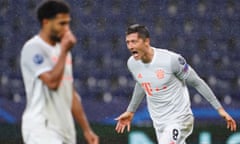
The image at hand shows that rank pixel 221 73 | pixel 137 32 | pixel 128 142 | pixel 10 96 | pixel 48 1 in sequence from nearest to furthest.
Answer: pixel 48 1
pixel 137 32
pixel 128 142
pixel 10 96
pixel 221 73

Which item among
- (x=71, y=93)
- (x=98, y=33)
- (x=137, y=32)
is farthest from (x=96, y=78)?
(x=71, y=93)

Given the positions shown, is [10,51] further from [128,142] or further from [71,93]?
[71,93]

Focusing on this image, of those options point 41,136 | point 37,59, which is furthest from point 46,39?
point 41,136

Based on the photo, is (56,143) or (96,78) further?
(96,78)

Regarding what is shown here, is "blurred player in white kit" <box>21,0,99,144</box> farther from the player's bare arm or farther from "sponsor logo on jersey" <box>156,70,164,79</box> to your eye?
"sponsor logo on jersey" <box>156,70,164,79</box>

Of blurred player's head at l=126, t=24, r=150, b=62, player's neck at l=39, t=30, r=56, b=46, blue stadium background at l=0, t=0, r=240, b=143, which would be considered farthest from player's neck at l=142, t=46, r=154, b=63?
blue stadium background at l=0, t=0, r=240, b=143

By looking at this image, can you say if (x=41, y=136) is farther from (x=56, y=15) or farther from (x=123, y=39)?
(x=123, y=39)

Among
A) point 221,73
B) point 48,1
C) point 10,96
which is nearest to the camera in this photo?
point 48,1

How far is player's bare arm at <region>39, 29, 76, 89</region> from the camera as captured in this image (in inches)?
167

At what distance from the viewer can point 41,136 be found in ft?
14.9

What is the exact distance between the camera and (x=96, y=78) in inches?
447

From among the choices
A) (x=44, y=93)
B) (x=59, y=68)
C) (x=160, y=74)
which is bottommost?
(x=160, y=74)

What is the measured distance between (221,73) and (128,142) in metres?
3.04

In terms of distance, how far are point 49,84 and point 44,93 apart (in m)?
0.15
